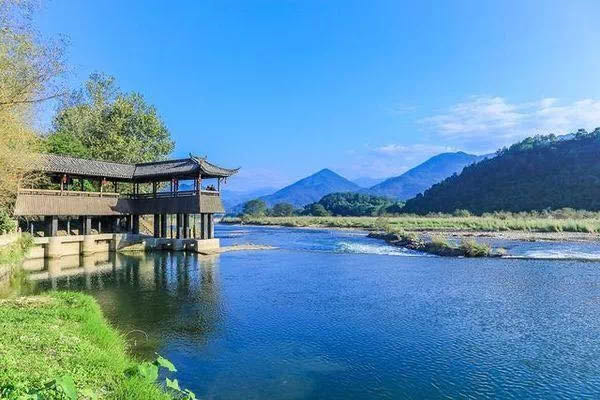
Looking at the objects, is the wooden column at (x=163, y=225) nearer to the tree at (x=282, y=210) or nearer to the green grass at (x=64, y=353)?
the green grass at (x=64, y=353)

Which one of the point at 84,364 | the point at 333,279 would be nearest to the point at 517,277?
the point at 333,279

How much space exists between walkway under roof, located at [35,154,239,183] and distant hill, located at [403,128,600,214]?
52.3 m

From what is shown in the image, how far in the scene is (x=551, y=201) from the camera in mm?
63156

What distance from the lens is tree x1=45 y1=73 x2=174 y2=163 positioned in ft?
129

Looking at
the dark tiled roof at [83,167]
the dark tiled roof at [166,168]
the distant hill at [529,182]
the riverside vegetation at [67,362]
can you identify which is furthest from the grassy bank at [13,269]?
the distant hill at [529,182]

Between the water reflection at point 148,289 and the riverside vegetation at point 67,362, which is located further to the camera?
the water reflection at point 148,289

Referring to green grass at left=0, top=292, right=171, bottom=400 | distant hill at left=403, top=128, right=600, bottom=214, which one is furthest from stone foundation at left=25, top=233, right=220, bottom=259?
distant hill at left=403, top=128, right=600, bottom=214

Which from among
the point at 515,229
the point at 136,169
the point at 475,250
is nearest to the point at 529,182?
the point at 515,229

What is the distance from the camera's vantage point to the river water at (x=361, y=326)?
8438mm

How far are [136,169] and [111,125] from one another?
29.0ft

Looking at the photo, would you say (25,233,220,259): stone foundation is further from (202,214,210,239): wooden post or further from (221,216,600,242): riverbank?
(221,216,600,242): riverbank

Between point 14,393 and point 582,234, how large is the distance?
4451 centimetres

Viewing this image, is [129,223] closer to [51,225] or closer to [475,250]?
[51,225]

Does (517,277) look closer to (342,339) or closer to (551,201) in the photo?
(342,339)
